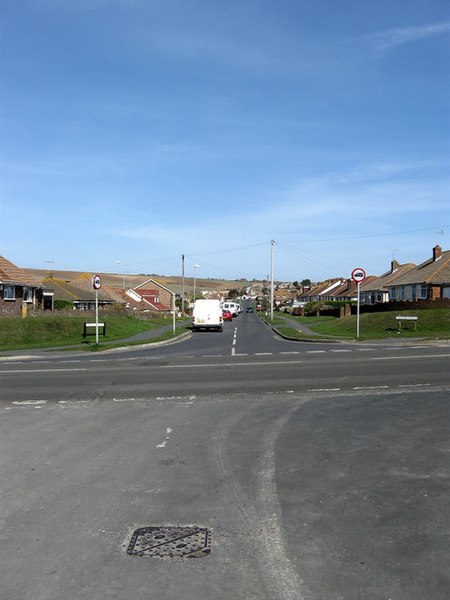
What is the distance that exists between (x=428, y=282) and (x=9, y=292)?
35.9 meters

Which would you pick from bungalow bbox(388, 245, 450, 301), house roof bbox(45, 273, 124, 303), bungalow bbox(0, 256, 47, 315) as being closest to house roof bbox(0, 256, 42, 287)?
bungalow bbox(0, 256, 47, 315)

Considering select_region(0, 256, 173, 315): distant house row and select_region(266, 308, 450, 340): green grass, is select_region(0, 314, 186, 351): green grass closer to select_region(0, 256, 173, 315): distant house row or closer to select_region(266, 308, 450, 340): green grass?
select_region(0, 256, 173, 315): distant house row

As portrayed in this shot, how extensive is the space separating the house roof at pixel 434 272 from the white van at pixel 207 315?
2021cm

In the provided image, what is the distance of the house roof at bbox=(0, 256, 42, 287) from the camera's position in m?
44.6

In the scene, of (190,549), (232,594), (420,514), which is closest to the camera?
(232,594)

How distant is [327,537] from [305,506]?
29.9 inches

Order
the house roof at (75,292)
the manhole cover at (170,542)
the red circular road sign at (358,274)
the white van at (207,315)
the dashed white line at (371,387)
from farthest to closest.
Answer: the house roof at (75,292) → the white van at (207,315) → the red circular road sign at (358,274) → the dashed white line at (371,387) → the manhole cover at (170,542)

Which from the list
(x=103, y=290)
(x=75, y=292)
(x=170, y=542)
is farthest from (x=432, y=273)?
(x=170, y=542)

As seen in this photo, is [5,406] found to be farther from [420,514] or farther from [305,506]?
[420,514]

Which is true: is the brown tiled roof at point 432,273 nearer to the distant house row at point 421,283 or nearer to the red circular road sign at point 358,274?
the distant house row at point 421,283

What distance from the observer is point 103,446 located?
8.20 metres

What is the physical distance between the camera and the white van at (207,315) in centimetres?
4569

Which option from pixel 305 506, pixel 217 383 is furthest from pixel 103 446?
pixel 217 383

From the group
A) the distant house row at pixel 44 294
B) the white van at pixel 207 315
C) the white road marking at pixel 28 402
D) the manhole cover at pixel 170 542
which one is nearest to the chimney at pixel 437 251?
the white van at pixel 207 315
